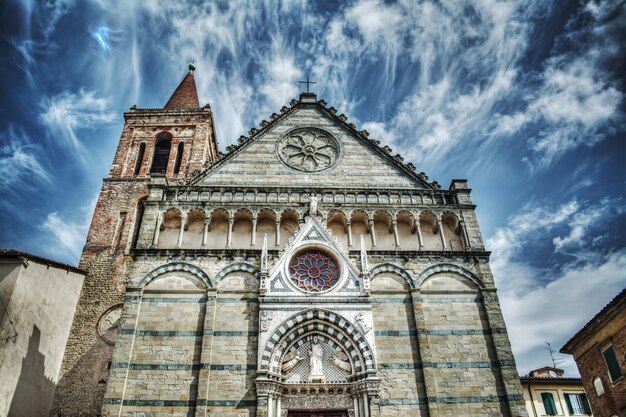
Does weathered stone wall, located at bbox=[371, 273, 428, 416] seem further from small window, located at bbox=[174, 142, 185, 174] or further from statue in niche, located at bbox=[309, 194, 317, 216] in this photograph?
small window, located at bbox=[174, 142, 185, 174]

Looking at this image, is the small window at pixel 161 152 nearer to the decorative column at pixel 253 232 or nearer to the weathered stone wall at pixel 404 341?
the decorative column at pixel 253 232

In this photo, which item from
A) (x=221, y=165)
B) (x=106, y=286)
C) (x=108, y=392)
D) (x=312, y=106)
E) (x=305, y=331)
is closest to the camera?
(x=108, y=392)

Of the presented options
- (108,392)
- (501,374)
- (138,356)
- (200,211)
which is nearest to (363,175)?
(200,211)

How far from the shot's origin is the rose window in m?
15.7

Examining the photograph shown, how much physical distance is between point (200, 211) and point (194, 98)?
14.1 meters

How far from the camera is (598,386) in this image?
56.9 ft

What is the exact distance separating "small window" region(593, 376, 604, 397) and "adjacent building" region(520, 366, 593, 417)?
4.38 m

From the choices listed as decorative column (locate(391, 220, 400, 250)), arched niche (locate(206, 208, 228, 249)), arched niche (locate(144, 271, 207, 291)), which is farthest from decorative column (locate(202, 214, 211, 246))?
decorative column (locate(391, 220, 400, 250))

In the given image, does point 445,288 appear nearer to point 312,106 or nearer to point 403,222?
point 403,222

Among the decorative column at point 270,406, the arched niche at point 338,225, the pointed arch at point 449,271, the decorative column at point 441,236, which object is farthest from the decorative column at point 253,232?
the decorative column at point 441,236

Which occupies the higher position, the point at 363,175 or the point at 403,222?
the point at 363,175

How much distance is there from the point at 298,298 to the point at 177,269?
14.2 ft

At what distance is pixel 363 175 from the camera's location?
18.9 meters

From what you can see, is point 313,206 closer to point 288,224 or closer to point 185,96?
point 288,224
